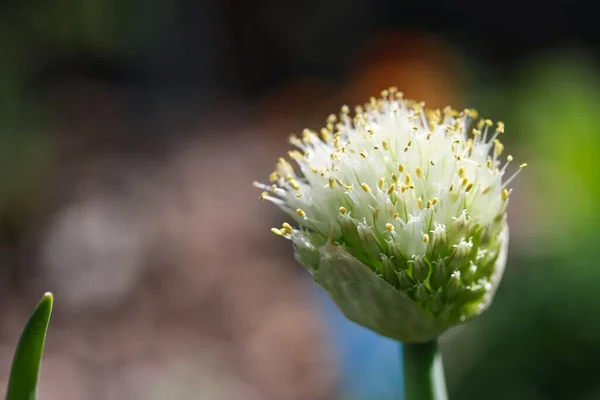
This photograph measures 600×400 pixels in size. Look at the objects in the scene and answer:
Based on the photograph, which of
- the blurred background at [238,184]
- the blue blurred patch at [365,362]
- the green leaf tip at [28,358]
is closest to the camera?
the green leaf tip at [28,358]

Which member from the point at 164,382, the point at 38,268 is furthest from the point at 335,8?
the point at 164,382

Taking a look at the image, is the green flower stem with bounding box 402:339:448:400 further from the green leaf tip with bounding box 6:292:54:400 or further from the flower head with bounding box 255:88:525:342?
the green leaf tip with bounding box 6:292:54:400

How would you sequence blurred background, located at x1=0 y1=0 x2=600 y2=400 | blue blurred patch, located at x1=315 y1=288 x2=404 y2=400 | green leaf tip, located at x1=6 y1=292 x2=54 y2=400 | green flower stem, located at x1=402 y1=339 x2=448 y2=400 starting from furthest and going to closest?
1. blurred background, located at x1=0 y1=0 x2=600 y2=400
2. blue blurred patch, located at x1=315 y1=288 x2=404 y2=400
3. green flower stem, located at x1=402 y1=339 x2=448 y2=400
4. green leaf tip, located at x1=6 y1=292 x2=54 y2=400

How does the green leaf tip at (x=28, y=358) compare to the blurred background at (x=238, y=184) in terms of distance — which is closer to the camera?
the green leaf tip at (x=28, y=358)

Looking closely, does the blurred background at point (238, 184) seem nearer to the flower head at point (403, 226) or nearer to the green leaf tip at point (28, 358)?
the flower head at point (403, 226)

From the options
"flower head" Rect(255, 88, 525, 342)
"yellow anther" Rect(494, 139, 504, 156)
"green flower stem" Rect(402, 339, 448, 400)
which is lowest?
"green flower stem" Rect(402, 339, 448, 400)

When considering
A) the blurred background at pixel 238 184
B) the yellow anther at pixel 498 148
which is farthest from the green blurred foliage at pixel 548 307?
the yellow anther at pixel 498 148

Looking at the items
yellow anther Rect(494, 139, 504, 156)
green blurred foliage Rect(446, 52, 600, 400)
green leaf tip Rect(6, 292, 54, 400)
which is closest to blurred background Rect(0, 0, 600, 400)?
green blurred foliage Rect(446, 52, 600, 400)
